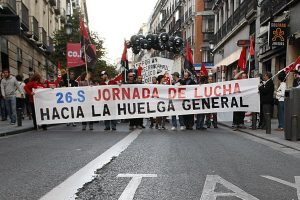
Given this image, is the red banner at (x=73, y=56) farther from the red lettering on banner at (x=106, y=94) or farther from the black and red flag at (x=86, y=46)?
the red lettering on banner at (x=106, y=94)

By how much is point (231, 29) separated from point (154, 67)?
902 centimetres

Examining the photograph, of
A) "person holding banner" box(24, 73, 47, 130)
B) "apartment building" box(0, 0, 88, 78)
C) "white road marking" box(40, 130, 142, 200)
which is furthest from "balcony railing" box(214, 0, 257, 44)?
"white road marking" box(40, 130, 142, 200)

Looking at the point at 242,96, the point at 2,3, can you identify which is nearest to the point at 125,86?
the point at 242,96

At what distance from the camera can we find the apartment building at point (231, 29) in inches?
1031

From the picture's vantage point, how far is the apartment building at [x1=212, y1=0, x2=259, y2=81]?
26191 mm

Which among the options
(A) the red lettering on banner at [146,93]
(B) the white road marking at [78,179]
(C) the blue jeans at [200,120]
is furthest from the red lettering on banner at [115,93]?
(B) the white road marking at [78,179]

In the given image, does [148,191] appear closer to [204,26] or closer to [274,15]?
[274,15]

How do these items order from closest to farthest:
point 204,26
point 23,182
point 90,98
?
point 23,182, point 90,98, point 204,26

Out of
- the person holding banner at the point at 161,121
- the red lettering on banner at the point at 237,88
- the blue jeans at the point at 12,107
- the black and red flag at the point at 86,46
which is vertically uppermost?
the black and red flag at the point at 86,46

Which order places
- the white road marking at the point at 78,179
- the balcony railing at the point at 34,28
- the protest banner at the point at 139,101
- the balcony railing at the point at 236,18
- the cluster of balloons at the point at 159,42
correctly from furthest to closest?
the cluster of balloons at the point at 159,42
the balcony railing at the point at 34,28
the balcony railing at the point at 236,18
the protest banner at the point at 139,101
the white road marking at the point at 78,179

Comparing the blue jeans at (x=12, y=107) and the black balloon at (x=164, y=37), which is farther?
the black balloon at (x=164, y=37)

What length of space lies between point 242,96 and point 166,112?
7.68ft

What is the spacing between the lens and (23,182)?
5.05 m

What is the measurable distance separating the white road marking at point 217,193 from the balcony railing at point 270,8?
15387 millimetres
